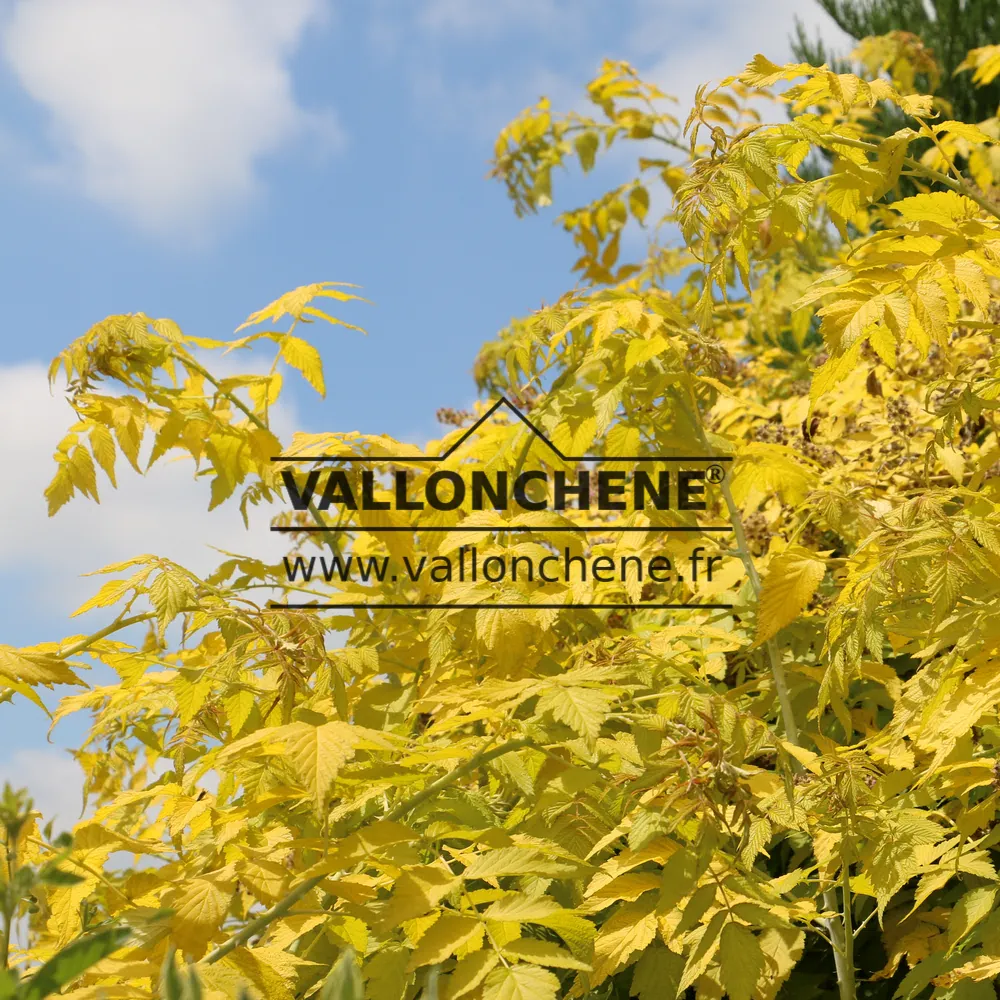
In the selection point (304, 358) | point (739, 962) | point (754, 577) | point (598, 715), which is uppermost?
point (304, 358)

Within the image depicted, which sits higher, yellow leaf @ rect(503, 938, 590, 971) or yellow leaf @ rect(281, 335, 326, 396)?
yellow leaf @ rect(281, 335, 326, 396)

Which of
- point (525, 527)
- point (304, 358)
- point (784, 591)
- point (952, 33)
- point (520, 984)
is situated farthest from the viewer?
point (952, 33)

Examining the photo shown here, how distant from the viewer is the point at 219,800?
1.40 metres

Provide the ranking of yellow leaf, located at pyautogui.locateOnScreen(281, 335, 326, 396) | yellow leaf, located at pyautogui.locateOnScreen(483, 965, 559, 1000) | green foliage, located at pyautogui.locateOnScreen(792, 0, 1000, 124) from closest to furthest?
Answer: yellow leaf, located at pyautogui.locateOnScreen(483, 965, 559, 1000), yellow leaf, located at pyautogui.locateOnScreen(281, 335, 326, 396), green foliage, located at pyautogui.locateOnScreen(792, 0, 1000, 124)

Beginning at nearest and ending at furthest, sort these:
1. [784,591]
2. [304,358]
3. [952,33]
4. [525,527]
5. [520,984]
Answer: [520,984], [784,591], [525,527], [304,358], [952,33]

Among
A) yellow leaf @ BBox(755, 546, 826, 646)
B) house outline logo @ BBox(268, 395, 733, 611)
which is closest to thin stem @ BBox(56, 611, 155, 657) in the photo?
house outline logo @ BBox(268, 395, 733, 611)

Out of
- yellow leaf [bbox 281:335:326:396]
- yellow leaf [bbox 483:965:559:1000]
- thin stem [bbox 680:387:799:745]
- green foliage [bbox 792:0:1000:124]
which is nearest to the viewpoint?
yellow leaf [bbox 483:965:559:1000]

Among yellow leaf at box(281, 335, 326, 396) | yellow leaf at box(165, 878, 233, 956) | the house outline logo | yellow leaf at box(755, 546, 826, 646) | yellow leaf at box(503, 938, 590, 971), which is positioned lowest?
yellow leaf at box(503, 938, 590, 971)

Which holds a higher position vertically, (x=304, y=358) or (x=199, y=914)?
(x=304, y=358)

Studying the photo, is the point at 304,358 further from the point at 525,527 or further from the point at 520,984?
the point at 520,984

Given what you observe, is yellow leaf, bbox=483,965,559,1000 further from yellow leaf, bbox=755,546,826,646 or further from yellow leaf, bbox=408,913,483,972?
yellow leaf, bbox=755,546,826,646

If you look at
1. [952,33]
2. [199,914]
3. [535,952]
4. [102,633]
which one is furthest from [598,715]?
[952,33]

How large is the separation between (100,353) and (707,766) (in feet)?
3.91

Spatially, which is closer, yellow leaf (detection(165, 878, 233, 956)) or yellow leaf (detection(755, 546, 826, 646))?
yellow leaf (detection(165, 878, 233, 956))
